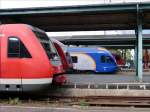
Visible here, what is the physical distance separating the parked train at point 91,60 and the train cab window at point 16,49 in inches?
945

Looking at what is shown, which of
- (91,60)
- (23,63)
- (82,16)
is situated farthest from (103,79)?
(91,60)

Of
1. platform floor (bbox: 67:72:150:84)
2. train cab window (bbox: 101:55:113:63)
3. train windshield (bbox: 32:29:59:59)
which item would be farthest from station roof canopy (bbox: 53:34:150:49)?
train windshield (bbox: 32:29:59:59)

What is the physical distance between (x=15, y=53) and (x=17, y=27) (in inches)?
41.5

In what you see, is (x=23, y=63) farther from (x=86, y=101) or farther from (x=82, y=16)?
(x=82, y=16)

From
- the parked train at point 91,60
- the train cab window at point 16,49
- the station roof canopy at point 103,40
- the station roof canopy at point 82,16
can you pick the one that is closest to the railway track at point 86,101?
the train cab window at point 16,49

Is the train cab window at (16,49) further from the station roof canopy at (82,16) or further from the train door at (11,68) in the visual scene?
the station roof canopy at (82,16)

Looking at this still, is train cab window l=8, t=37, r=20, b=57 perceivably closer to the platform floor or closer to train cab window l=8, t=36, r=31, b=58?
train cab window l=8, t=36, r=31, b=58

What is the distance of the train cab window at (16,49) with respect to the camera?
1406 centimetres

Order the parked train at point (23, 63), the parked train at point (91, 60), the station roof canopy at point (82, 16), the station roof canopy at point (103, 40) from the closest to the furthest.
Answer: the parked train at point (23, 63), the station roof canopy at point (82, 16), the parked train at point (91, 60), the station roof canopy at point (103, 40)

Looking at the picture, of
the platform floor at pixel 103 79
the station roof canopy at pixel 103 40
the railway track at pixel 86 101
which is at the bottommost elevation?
the railway track at pixel 86 101

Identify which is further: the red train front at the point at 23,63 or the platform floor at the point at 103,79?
the platform floor at the point at 103,79

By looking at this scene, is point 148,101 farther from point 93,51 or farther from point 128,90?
→ point 93,51

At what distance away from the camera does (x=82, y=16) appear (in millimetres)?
21344

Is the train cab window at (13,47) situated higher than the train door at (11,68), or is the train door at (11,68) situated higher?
the train cab window at (13,47)
